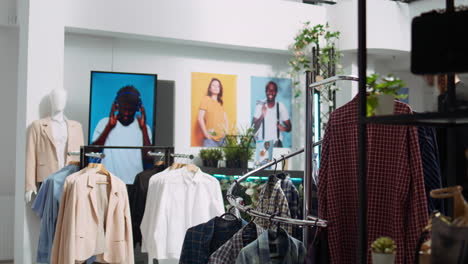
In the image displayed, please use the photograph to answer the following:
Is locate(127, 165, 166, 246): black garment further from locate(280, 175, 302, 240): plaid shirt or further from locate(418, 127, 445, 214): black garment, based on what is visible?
locate(418, 127, 445, 214): black garment

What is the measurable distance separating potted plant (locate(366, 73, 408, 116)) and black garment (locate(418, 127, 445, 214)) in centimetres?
57

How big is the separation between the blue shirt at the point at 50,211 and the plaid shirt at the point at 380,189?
3381 mm

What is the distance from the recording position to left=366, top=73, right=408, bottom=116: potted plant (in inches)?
66.5

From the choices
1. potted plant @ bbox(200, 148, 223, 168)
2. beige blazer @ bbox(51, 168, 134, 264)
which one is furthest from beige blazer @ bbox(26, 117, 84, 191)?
potted plant @ bbox(200, 148, 223, 168)

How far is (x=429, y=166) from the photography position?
2.29 meters

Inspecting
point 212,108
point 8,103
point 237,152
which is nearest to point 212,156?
point 237,152

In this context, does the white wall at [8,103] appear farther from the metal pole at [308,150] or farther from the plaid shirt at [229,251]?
the metal pole at [308,150]

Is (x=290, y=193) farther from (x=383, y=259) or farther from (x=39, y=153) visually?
(x=39, y=153)

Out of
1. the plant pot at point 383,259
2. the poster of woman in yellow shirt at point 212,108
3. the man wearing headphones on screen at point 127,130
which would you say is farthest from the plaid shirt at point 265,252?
the poster of woman in yellow shirt at point 212,108

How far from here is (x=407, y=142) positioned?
2252 millimetres

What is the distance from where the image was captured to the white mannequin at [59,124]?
263 inches

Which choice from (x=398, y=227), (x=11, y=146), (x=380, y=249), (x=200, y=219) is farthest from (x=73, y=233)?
(x=11, y=146)

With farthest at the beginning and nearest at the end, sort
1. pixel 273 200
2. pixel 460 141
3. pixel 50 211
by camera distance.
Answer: pixel 50 211 → pixel 273 200 → pixel 460 141

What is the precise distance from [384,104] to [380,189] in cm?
65
